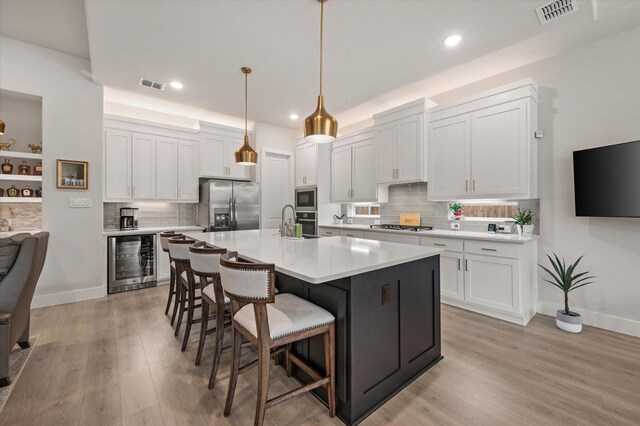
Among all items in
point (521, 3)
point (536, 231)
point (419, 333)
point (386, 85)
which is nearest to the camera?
point (419, 333)

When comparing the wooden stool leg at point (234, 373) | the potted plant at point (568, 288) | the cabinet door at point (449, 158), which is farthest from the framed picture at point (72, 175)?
the potted plant at point (568, 288)

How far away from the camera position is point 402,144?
167 inches

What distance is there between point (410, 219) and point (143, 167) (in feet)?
14.5

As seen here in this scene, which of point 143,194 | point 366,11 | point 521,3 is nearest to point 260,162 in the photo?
point 143,194

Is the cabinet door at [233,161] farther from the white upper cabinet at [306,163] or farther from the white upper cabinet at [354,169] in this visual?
the white upper cabinet at [354,169]

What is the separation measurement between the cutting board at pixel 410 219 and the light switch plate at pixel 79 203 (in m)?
4.61

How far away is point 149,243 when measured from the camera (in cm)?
431

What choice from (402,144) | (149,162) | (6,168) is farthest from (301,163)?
(6,168)

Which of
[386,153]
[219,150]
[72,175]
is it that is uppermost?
[219,150]

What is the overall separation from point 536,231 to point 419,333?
→ 238 centimetres

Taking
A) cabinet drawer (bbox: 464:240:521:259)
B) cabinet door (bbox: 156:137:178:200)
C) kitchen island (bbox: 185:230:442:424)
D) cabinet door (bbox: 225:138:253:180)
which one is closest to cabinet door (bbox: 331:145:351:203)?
cabinet door (bbox: 225:138:253:180)

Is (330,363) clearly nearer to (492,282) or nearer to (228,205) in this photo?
(492,282)

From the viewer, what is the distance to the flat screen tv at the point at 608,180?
8.45 ft

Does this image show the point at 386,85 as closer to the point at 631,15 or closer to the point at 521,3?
the point at 521,3
